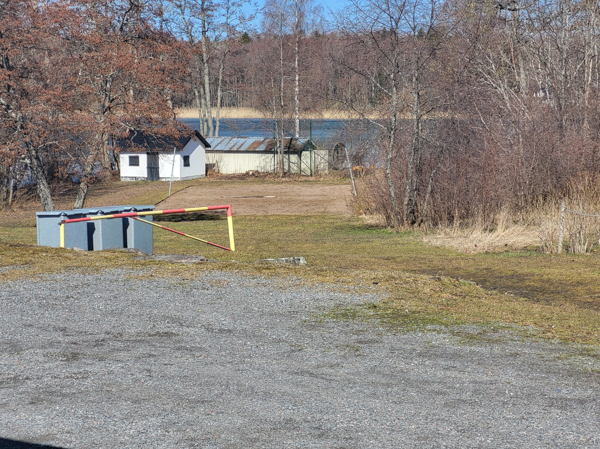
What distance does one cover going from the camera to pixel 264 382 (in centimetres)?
569

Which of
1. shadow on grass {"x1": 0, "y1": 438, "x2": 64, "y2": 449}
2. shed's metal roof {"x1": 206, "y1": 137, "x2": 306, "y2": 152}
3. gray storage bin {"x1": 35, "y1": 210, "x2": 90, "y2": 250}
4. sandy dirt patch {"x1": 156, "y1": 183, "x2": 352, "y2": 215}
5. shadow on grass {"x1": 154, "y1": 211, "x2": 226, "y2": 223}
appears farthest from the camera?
shed's metal roof {"x1": 206, "y1": 137, "x2": 306, "y2": 152}

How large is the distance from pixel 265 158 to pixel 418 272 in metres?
36.8

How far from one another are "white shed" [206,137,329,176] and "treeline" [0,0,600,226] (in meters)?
18.5

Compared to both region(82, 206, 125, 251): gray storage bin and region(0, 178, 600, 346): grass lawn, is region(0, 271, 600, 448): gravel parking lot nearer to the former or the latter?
region(0, 178, 600, 346): grass lawn

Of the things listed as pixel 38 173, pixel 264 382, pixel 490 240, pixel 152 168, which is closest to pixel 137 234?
pixel 490 240

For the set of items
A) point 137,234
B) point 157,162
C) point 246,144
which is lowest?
point 137,234

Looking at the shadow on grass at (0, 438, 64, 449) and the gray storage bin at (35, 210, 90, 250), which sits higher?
the gray storage bin at (35, 210, 90, 250)

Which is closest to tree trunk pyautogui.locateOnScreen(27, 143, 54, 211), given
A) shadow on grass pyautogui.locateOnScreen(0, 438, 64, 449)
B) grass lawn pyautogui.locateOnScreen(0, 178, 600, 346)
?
grass lawn pyautogui.locateOnScreen(0, 178, 600, 346)

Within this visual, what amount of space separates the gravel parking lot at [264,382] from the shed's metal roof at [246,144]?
4074 cm

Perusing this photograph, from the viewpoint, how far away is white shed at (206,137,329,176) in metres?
48.8

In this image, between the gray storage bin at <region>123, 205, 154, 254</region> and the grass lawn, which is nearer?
the grass lawn

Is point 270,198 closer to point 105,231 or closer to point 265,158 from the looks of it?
point 265,158

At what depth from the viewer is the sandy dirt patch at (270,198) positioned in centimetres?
2995

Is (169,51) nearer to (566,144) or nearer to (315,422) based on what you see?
(566,144)
